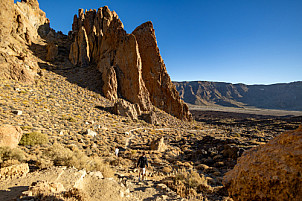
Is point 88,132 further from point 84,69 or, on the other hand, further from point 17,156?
point 84,69

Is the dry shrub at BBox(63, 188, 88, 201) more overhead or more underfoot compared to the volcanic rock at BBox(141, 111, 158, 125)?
more overhead

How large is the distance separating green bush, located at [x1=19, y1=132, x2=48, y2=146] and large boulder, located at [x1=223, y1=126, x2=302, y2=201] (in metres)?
13.1

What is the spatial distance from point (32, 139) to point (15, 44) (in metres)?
26.4

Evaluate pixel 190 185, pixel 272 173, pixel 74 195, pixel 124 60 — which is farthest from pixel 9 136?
pixel 124 60

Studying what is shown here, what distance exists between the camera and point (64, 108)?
21750 mm

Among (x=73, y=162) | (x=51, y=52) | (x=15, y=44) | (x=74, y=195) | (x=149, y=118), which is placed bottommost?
(x=149, y=118)

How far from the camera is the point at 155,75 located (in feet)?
131

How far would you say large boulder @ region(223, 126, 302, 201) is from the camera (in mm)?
2691

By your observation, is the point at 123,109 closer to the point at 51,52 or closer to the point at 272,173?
the point at 51,52

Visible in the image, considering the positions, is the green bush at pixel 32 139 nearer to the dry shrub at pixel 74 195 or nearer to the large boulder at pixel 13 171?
the large boulder at pixel 13 171

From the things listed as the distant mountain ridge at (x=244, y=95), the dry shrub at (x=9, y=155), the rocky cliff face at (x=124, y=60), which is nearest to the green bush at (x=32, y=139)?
the dry shrub at (x=9, y=155)

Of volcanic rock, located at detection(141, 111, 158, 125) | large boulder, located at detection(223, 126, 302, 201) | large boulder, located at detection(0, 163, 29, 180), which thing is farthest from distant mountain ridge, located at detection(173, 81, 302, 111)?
large boulder, located at detection(0, 163, 29, 180)

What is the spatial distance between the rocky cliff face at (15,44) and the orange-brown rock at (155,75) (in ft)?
82.7

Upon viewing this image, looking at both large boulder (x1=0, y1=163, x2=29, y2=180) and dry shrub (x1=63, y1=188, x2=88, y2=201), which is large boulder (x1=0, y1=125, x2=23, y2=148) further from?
dry shrub (x1=63, y1=188, x2=88, y2=201)
